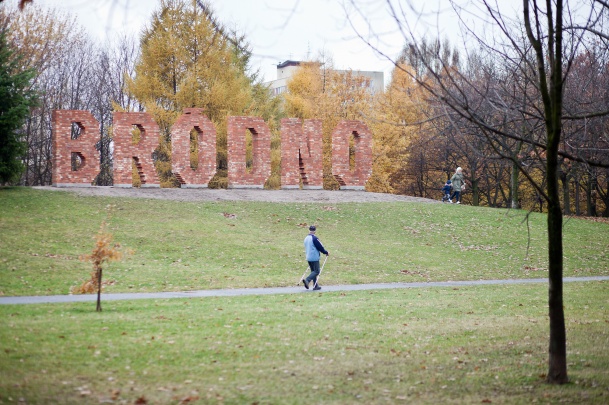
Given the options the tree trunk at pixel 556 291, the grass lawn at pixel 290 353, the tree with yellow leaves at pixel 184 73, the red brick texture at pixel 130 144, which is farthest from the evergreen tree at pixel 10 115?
the tree trunk at pixel 556 291

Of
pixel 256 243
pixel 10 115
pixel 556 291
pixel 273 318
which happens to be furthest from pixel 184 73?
pixel 556 291

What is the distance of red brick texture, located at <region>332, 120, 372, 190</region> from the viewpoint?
113ft

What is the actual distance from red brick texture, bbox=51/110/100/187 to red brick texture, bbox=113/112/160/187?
1011 millimetres

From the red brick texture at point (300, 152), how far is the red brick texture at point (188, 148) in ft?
12.3

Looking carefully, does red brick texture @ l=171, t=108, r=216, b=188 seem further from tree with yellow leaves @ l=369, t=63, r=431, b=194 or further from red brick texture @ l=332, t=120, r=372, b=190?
tree with yellow leaves @ l=369, t=63, r=431, b=194

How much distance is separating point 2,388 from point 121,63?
147 ft

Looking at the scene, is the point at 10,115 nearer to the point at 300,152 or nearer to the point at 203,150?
the point at 203,150

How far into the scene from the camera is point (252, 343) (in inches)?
407

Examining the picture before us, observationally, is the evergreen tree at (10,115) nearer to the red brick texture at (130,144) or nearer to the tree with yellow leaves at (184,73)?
the red brick texture at (130,144)

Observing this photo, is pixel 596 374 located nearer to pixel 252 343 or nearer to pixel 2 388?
pixel 252 343

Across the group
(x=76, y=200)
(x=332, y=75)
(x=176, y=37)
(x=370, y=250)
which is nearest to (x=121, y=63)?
(x=176, y=37)

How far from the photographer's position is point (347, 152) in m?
35.0

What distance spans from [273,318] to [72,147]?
66.6ft

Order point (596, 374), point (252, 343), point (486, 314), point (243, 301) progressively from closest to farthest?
point (596, 374), point (252, 343), point (486, 314), point (243, 301)
